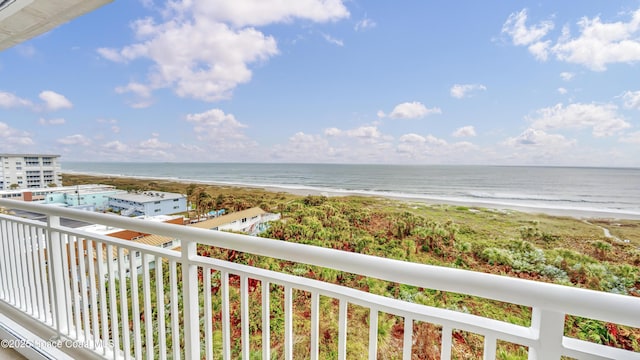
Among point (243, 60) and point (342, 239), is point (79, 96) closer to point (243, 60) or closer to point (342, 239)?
point (243, 60)

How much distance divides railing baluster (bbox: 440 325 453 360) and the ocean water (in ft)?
3.16

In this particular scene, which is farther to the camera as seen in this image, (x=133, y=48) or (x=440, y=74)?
(x=133, y=48)

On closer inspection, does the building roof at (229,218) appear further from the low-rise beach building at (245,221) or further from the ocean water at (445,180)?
the ocean water at (445,180)

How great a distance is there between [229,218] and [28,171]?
2063 mm

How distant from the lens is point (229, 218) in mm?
2029

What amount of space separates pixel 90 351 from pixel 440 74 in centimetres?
256

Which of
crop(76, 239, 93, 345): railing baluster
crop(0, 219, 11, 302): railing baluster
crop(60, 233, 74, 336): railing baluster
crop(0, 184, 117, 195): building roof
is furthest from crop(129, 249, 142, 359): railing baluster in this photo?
crop(0, 219, 11, 302): railing baluster

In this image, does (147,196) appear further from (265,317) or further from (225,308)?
(265,317)

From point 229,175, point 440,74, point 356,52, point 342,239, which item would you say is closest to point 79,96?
point 229,175

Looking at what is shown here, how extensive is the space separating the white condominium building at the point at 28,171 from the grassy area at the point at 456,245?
1.32 m

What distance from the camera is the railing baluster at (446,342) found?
2.53ft

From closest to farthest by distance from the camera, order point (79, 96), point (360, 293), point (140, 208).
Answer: point (360, 293) → point (140, 208) → point (79, 96)

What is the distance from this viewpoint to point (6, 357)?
1.91 meters

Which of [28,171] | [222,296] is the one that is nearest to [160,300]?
[222,296]
